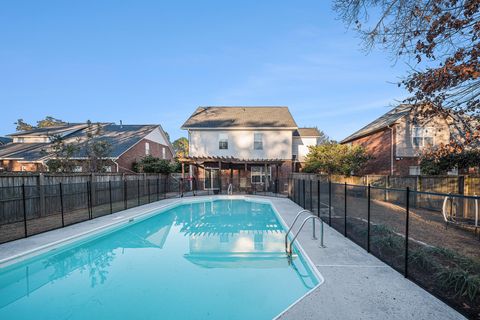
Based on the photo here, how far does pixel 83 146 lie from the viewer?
1861 cm

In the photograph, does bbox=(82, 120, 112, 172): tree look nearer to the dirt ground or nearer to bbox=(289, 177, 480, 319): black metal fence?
bbox=(289, 177, 480, 319): black metal fence

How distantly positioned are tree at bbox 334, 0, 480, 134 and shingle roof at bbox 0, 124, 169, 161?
61.2 feet

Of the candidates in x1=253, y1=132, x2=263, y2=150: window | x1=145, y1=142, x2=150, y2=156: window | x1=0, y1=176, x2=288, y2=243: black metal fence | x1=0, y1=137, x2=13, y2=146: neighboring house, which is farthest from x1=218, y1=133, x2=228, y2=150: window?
x1=0, y1=137, x2=13, y2=146: neighboring house

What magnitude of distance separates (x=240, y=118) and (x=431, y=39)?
18.8m

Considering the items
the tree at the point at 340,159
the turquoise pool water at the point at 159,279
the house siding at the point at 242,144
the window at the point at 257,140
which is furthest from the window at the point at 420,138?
the turquoise pool water at the point at 159,279

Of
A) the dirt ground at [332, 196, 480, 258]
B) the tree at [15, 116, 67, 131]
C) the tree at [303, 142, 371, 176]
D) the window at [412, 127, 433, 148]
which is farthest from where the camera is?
the tree at [15, 116, 67, 131]

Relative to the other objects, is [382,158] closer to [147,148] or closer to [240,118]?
[240,118]

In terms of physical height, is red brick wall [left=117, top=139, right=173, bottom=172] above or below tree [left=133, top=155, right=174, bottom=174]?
above

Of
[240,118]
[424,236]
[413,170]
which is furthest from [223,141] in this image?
[424,236]

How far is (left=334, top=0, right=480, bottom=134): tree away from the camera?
3953 mm

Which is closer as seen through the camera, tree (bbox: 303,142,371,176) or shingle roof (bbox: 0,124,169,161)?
tree (bbox: 303,142,371,176)

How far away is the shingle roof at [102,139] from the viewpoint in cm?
1956

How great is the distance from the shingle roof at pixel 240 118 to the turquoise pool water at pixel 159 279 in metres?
14.0

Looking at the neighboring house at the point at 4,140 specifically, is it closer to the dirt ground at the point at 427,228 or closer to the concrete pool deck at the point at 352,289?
the concrete pool deck at the point at 352,289
